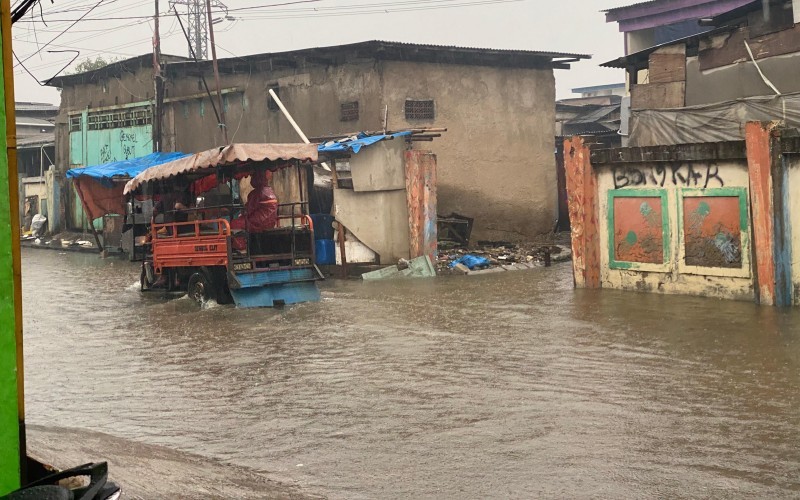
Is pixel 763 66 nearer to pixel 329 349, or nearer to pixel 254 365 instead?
pixel 329 349

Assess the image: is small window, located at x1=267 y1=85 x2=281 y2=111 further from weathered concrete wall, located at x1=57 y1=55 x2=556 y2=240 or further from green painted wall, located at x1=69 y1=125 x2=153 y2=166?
green painted wall, located at x1=69 y1=125 x2=153 y2=166

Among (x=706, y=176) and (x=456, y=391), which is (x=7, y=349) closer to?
(x=456, y=391)

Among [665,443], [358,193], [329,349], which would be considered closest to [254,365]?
[329,349]

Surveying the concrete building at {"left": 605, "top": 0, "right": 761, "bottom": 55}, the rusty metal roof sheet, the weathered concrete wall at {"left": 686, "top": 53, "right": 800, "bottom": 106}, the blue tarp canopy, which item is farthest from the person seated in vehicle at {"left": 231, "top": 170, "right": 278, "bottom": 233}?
the concrete building at {"left": 605, "top": 0, "right": 761, "bottom": 55}

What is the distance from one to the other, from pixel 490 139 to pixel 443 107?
156 cm

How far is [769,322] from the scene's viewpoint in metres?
11.1

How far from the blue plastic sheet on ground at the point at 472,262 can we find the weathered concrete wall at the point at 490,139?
3.27 metres

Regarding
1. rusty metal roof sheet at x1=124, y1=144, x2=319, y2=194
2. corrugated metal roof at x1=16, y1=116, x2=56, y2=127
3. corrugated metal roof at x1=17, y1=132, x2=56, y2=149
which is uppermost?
corrugated metal roof at x1=16, y1=116, x2=56, y2=127

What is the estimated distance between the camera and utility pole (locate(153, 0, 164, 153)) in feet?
88.2

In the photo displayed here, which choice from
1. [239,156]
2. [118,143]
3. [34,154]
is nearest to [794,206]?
[239,156]

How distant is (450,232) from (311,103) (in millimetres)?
5029

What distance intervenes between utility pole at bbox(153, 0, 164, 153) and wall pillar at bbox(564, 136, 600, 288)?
15.7m

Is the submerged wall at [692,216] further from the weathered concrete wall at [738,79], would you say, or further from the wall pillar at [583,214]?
the weathered concrete wall at [738,79]

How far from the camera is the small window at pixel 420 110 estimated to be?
2248cm
